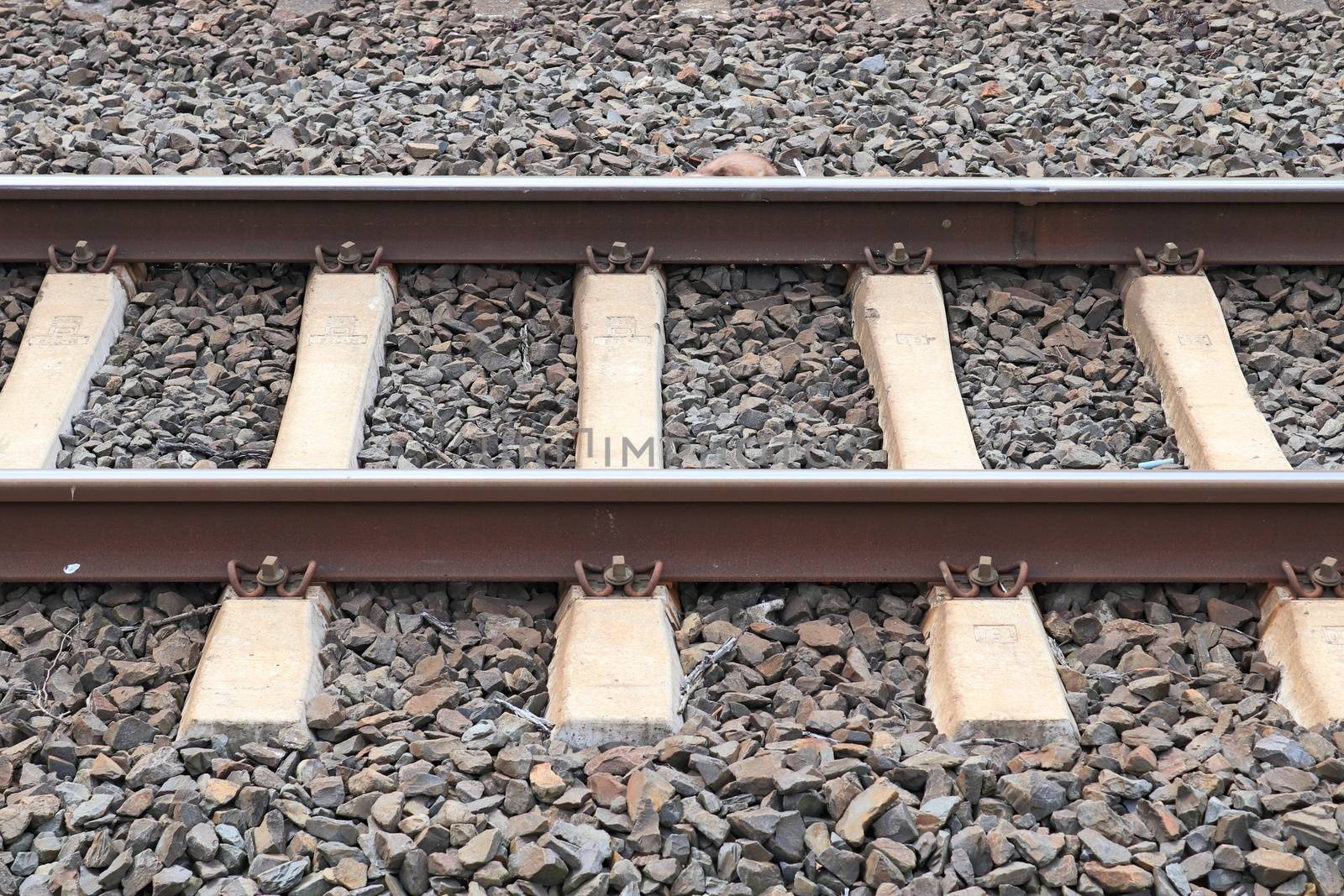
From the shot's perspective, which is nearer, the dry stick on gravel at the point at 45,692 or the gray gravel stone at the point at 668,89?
the dry stick on gravel at the point at 45,692

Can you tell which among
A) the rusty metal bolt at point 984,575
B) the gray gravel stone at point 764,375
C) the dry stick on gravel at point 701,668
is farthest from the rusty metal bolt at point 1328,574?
the dry stick on gravel at point 701,668

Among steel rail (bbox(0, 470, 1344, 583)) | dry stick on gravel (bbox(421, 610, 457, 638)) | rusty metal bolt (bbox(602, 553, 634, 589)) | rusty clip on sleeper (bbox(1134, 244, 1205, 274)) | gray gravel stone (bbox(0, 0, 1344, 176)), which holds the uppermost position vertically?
gray gravel stone (bbox(0, 0, 1344, 176))

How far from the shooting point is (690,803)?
306 cm

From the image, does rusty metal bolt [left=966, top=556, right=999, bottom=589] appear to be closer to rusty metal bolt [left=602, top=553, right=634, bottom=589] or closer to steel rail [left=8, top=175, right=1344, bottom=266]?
rusty metal bolt [left=602, top=553, right=634, bottom=589]

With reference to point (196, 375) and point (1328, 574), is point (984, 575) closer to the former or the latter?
point (1328, 574)

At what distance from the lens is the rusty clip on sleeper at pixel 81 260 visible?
5.04m

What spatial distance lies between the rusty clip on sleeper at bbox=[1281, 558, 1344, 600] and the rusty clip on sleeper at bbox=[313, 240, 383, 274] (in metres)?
3.03

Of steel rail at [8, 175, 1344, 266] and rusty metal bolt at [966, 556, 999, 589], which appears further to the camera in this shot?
steel rail at [8, 175, 1344, 266]

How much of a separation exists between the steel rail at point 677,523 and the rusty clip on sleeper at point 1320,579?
0.04m

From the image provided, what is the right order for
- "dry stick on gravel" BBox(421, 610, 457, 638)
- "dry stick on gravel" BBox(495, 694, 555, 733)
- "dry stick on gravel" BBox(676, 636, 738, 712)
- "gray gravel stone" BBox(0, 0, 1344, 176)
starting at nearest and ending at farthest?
"dry stick on gravel" BBox(495, 694, 555, 733)
"dry stick on gravel" BBox(676, 636, 738, 712)
"dry stick on gravel" BBox(421, 610, 457, 638)
"gray gravel stone" BBox(0, 0, 1344, 176)

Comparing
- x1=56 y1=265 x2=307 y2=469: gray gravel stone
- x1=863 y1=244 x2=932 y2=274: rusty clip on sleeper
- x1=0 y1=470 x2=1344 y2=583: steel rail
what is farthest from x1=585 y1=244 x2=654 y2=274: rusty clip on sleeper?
x1=0 y1=470 x2=1344 y2=583: steel rail

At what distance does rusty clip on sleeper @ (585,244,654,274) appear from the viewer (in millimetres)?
5062

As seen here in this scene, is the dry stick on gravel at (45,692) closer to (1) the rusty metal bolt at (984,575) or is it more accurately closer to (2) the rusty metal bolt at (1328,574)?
(1) the rusty metal bolt at (984,575)

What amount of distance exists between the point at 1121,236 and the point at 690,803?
9.74 feet
